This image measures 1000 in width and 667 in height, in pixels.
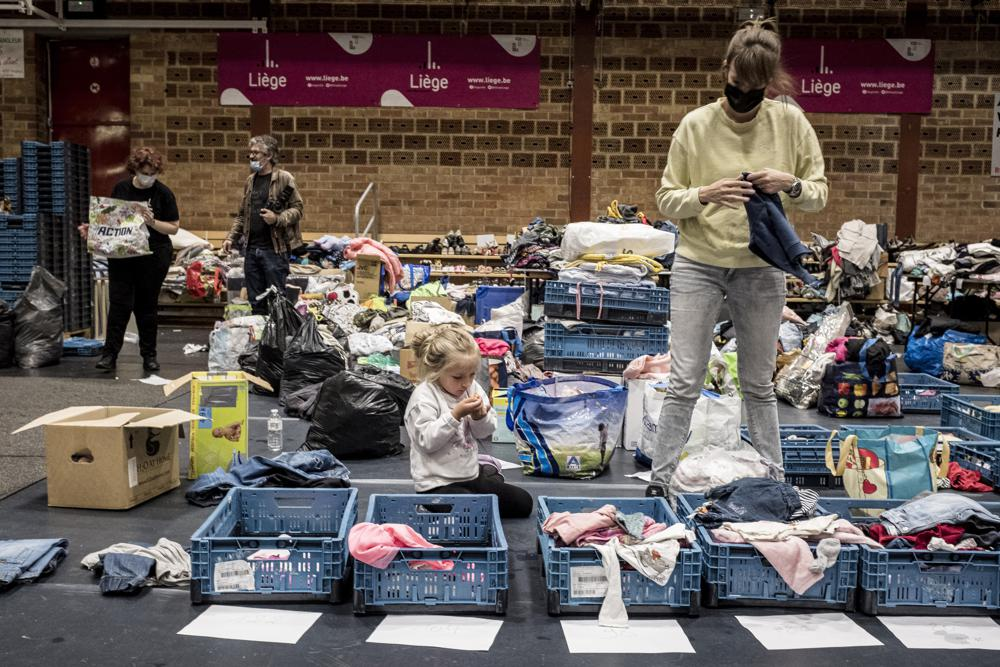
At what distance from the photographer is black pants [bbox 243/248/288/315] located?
6918 mm

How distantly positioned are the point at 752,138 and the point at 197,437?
2501 mm

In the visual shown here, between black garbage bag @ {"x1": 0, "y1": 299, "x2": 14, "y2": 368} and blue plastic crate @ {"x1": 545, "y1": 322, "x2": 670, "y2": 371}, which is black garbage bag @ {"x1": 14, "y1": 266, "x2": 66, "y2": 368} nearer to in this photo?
black garbage bag @ {"x1": 0, "y1": 299, "x2": 14, "y2": 368}

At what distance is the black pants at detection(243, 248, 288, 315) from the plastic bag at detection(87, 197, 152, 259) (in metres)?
0.90

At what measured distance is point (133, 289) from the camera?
6.52 m

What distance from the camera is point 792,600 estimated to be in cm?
267

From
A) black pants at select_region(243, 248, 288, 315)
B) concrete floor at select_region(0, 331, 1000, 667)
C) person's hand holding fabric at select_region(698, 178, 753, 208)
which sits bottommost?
concrete floor at select_region(0, 331, 1000, 667)

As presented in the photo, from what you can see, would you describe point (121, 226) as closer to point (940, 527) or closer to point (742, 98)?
point (742, 98)

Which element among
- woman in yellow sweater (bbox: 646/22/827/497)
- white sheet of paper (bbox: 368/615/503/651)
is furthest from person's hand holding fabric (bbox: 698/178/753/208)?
white sheet of paper (bbox: 368/615/503/651)

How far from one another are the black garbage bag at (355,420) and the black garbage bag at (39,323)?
3602 millimetres

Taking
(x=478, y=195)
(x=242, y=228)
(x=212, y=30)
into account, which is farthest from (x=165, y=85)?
(x=242, y=228)

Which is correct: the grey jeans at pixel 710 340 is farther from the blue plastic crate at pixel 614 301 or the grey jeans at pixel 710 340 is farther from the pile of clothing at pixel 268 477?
the blue plastic crate at pixel 614 301

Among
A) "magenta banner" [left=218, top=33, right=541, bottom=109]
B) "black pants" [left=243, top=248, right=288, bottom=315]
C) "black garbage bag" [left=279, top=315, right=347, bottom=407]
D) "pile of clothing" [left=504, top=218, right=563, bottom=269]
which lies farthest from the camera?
"magenta banner" [left=218, top=33, right=541, bottom=109]

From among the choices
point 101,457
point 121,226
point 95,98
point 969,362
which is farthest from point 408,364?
point 95,98

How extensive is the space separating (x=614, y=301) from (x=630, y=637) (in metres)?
3.33
